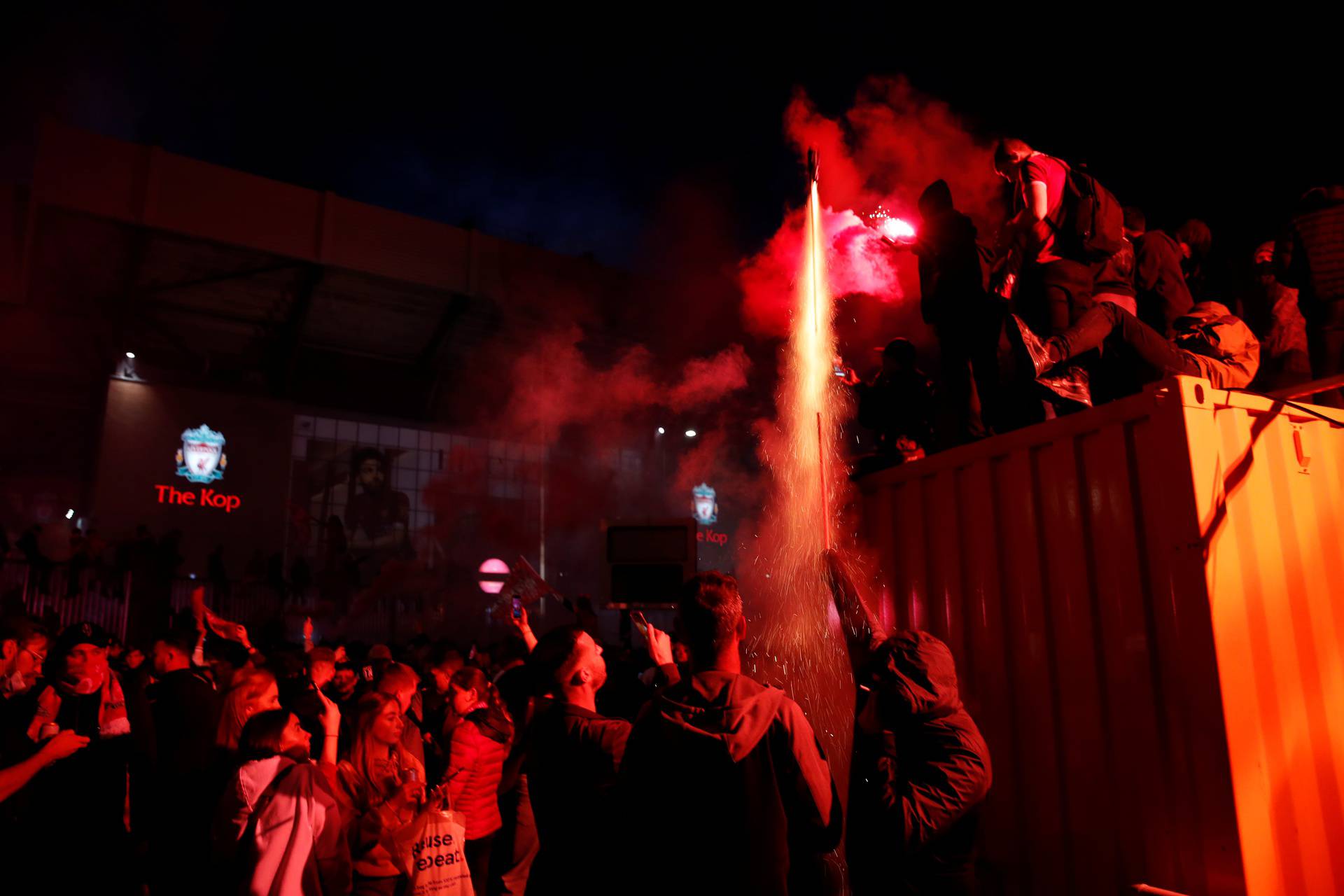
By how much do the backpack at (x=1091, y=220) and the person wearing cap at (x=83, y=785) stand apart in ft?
20.6

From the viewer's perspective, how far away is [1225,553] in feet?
9.93

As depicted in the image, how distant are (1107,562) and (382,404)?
2199 cm

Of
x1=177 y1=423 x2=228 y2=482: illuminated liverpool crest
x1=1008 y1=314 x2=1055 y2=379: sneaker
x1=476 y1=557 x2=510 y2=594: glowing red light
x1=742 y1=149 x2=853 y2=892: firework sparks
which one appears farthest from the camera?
x1=476 y1=557 x2=510 y2=594: glowing red light

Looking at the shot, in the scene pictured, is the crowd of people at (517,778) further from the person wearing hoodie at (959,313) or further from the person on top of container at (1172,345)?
the person wearing hoodie at (959,313)

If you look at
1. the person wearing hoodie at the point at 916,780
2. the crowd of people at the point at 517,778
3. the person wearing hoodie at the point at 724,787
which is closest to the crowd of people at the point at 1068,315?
the crowd of people at the point at 517,778

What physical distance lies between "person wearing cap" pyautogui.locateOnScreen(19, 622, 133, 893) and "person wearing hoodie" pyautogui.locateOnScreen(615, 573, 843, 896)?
362 centimetres

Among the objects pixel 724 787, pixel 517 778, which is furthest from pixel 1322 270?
pixel 517 778

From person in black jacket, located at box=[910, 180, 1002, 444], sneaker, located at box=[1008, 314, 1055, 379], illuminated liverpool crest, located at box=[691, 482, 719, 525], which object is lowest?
sneaker, located at box=[1008, 314, 1055, 379]

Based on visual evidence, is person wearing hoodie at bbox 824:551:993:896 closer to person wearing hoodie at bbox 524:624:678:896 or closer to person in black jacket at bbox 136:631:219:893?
person wearing hoodie at bbox 524:624:678:896

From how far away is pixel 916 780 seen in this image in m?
2.87

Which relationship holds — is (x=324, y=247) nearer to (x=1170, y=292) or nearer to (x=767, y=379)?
(x=767, y=379)

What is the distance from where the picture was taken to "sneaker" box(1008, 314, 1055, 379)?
13.2 ft

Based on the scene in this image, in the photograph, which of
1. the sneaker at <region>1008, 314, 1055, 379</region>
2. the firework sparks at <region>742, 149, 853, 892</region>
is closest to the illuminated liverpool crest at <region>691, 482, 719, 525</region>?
the firework sparks at <region>742, 149, 853, 892</region>

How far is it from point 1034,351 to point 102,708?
18.9ft
